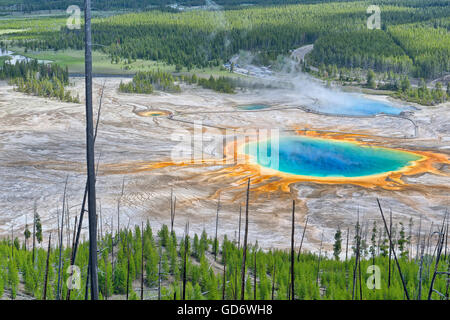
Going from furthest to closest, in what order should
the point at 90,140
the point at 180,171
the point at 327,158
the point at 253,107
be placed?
the point at 253,107 < the point at 327,158 < the point at 180,171 < the point at 90,140

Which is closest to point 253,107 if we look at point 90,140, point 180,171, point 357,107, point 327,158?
point 357,107

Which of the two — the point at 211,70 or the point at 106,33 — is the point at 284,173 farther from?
the point at 106,33

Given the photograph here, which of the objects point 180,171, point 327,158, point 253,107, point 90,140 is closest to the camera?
point 90,140

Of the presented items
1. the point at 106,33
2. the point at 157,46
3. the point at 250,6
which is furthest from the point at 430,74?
the point at 250,6

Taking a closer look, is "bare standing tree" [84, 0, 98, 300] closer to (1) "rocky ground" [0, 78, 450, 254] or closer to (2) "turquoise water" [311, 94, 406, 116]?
(1) "rocky ground" [0, 78, 450, 254]

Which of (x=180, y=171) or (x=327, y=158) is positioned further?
(x=327, y=158)

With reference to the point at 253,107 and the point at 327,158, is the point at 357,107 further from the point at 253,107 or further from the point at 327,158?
the point at 327,158

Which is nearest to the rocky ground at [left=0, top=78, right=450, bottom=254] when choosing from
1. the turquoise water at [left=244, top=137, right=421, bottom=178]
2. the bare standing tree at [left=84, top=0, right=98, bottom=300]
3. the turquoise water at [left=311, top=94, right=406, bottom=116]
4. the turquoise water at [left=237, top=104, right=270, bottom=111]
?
the turquoise water at [left=237, top=104, right=270, bottom=111]
